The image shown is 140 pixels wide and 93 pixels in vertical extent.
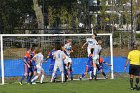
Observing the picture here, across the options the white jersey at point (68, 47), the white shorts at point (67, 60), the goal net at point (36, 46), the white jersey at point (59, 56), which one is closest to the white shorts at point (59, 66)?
the white jersey at point (59, 56)

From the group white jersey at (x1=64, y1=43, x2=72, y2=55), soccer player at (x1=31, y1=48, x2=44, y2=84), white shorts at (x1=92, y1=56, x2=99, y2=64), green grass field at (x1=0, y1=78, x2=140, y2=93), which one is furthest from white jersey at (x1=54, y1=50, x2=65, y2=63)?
white shorts at (x1=92, y1=56, x2=99, y2=64)

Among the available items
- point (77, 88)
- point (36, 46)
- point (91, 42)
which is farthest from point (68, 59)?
point (77, 88)

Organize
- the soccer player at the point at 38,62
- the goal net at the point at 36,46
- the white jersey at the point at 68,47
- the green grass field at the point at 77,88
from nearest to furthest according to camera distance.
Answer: the green grass field at the point at 77,88 < the soccer player at the point at 38,62 < the white jersey at the point at 68,47 < the goal net at the point at 36,46

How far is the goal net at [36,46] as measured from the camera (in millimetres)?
24703

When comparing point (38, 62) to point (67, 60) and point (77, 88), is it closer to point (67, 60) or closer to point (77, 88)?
point (67, 60)

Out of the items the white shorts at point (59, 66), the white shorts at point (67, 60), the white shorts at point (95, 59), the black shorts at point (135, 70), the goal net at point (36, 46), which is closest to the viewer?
the black shorts at point (135, 70)

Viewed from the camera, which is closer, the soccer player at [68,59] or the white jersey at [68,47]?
the soccer player at [68,59]

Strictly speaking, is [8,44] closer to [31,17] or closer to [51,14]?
[51,14]

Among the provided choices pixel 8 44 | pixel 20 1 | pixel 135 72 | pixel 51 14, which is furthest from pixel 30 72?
pixel 20 1

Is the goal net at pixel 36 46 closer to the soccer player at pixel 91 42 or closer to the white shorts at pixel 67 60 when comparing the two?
the soccer player at pixel 91 42

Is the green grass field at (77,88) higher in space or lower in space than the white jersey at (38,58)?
lower

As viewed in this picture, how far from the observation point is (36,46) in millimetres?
25219

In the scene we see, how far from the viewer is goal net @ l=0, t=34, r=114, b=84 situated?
24703 mm

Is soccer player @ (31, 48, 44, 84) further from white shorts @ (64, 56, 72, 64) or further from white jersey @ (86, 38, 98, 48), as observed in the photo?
white jersey @ (86, 38, 98, 48)
